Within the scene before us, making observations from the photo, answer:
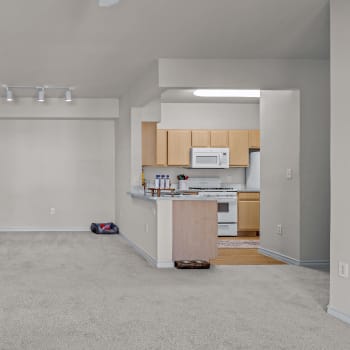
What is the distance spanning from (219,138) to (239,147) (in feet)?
1.32

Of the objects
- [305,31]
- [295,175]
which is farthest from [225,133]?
[305,31]

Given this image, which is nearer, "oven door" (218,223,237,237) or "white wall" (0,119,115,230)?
"oven door" (218,223,237,237)

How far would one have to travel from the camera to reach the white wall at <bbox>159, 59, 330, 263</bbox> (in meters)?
6.35

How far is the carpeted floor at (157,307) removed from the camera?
11.3ft

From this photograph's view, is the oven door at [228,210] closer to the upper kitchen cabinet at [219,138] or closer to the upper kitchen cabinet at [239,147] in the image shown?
the upper kitchen cabinet at [239,147]

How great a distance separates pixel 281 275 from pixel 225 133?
449 centimetres

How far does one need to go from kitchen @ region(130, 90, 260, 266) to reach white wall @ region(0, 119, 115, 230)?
0.98 m

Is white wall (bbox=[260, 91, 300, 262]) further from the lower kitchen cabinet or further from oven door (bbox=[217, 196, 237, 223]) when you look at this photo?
oven door (bbox=[217, 196, 237, 223])

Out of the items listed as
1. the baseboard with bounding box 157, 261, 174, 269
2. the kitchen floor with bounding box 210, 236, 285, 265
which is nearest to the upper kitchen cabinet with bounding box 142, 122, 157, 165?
the kitchen floor with bounding box 210, 236, 285, 265

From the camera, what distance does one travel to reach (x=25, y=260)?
6.65 metres

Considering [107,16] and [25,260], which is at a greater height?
[107,16]

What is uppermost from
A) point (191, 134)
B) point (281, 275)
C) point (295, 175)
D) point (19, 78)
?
point (19, 78)

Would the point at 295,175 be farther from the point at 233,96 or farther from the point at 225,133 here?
the point at 225,133

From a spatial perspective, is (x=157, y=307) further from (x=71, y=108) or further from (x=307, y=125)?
(x=71, y=108)
